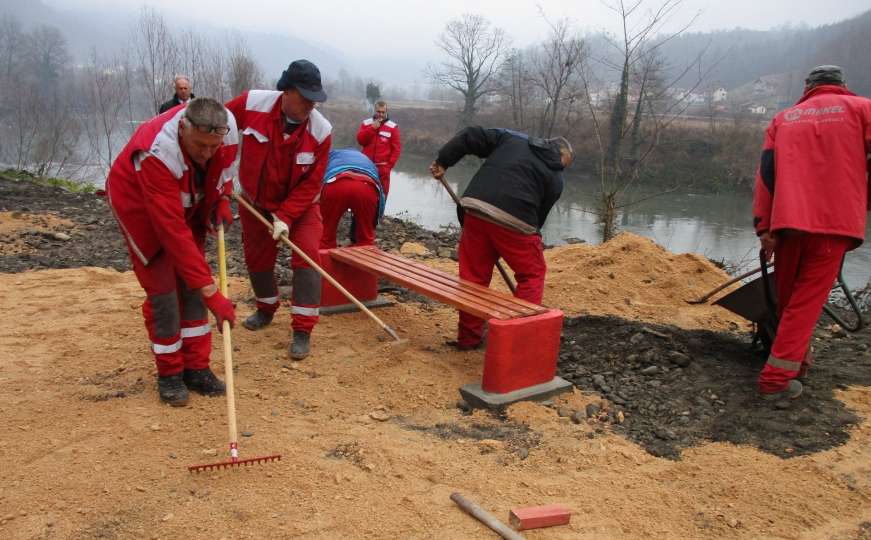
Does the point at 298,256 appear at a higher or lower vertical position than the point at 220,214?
lower

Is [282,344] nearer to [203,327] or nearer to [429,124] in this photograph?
[203,327]

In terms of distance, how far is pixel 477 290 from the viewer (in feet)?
13.5

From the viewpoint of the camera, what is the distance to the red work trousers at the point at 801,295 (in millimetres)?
3461

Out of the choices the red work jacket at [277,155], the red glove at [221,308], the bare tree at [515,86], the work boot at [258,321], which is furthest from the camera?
the bare tree at [515,86]

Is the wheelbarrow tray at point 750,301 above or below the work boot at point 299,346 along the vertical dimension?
above

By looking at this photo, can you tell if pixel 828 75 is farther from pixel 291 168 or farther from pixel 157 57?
pixel 157 57

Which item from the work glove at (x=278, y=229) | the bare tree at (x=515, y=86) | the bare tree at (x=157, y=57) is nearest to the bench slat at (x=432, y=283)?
the work glove at (x=278, y=229)

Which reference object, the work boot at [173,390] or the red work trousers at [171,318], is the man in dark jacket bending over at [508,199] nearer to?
the red work trousers at [171,318]

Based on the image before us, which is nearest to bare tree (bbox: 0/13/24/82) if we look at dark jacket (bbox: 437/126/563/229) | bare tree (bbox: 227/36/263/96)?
bare tree (bbox: 227/36/263/96)

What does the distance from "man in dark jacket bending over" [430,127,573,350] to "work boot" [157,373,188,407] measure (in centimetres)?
184

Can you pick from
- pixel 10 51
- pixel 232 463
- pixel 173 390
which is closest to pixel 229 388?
pixel 232 463

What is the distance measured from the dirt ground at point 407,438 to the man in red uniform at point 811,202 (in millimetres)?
396

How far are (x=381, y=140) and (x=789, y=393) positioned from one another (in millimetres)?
6896

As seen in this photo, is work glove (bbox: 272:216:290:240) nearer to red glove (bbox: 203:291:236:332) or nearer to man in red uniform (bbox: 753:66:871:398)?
red glove (bbox: 203:291:236:332)
